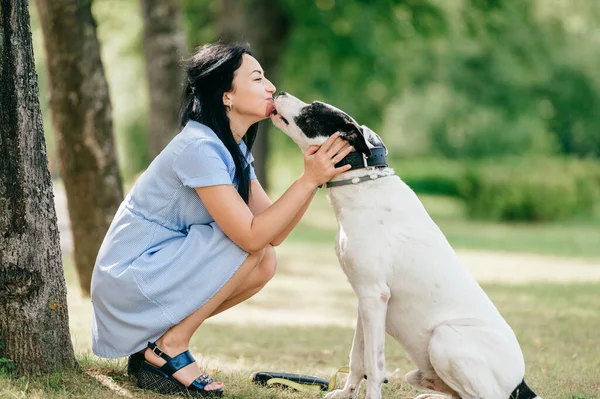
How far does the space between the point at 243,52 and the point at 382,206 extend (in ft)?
3.73

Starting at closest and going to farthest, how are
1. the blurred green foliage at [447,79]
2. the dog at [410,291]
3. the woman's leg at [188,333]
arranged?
the dog at [410,291] < the woman's leg at [188,333] < the blurred green foliage at [447,79]

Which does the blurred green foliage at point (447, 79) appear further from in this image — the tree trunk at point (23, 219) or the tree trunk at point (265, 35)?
the tree trunk at point (23, 219)

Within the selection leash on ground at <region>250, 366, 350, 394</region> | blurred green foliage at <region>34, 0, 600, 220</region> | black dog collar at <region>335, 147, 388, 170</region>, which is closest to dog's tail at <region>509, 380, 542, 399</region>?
leash on ground at <region>250, 366, 350, 394</region>

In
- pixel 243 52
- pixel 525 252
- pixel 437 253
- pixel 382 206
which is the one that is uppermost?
pixel 243 52

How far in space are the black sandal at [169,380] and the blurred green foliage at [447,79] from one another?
1171 cm

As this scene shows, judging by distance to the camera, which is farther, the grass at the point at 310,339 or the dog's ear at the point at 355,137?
the grass at the point at 310,339

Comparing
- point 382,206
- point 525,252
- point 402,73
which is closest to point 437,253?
point 382,206

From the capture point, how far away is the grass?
13.2ft

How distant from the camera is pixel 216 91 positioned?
4.09m

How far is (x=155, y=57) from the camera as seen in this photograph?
932cm

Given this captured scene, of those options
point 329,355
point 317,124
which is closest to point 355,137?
point 317,124

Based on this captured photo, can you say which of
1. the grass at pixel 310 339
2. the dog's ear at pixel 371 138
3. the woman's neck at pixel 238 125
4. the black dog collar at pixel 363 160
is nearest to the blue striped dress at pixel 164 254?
the woman's neck at pixel 238 125

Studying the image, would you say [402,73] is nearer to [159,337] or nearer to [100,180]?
[100,180]

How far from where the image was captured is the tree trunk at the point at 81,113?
707 cm
